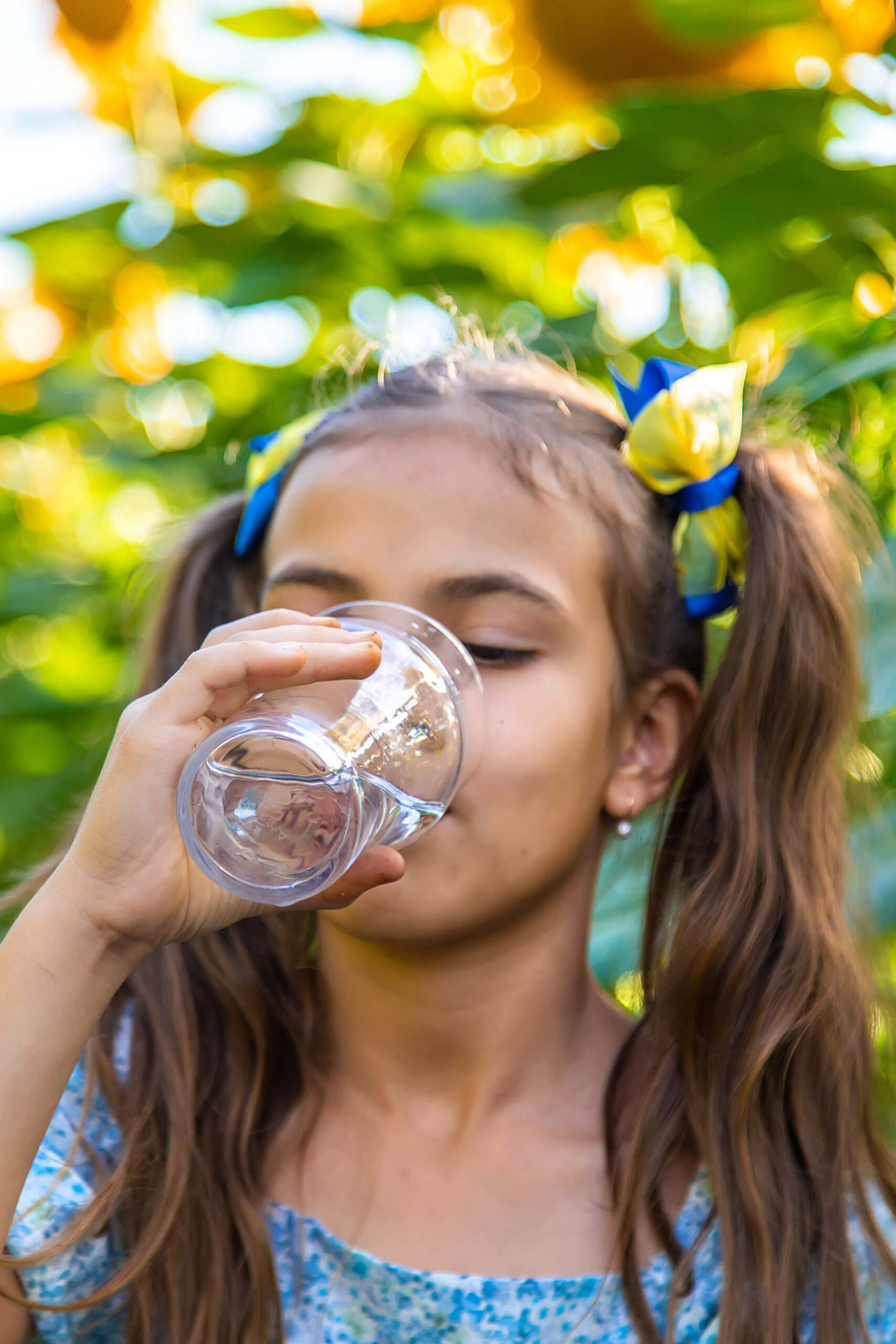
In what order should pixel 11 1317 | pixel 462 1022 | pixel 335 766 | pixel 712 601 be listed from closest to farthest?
pixel 335 766, pixel 11 1317, pixel 462 1022, pixel 712 601

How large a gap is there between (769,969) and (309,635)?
0.53 m

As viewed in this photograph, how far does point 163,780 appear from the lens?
79 cm

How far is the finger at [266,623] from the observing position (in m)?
0.81

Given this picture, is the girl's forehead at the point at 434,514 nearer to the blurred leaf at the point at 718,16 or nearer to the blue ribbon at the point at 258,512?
the blue ribbon at the point at 258,512

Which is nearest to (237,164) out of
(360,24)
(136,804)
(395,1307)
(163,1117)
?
(360,24)

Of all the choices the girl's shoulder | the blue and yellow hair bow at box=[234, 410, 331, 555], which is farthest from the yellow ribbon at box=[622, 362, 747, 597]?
the girl's shoulder

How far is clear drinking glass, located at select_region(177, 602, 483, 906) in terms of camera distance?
2.41 ft

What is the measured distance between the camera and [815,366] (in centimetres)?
104

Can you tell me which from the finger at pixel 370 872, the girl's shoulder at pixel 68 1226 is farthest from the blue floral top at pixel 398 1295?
the finger at pixel 370 872

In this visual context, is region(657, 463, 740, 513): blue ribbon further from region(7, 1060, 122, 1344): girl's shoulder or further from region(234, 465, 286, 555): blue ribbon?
region(7, 1060, 122, 1344): girl's shoulder

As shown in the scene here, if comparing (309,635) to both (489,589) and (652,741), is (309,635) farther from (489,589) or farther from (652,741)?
(652,741)

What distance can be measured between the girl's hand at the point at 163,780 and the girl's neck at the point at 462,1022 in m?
0.27

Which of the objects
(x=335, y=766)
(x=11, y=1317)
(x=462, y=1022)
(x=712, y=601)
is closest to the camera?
(x=335, y=766)

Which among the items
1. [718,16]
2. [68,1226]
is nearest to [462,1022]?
[68,1226]
